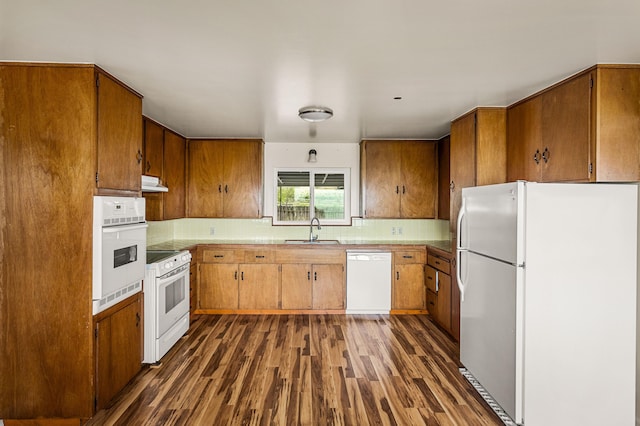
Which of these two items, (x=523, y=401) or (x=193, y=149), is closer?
(x=523, y=401)

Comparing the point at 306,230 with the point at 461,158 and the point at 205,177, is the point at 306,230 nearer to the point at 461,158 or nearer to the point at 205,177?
the point at 205,177

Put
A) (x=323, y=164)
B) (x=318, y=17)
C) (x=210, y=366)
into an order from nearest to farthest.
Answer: (x=318, y=17), (x=210, y=366), (x=323, y=164)

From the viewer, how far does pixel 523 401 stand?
85.0 inches

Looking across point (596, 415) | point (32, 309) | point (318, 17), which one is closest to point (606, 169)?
point (596, 415)

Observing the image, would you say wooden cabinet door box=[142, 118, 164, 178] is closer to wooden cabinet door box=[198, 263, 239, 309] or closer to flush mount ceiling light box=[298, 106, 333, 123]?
wooden cabinet door box=[198, 263, 239, 309]

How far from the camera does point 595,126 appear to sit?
2.24m

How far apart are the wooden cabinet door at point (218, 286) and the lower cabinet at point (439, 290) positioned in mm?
2372

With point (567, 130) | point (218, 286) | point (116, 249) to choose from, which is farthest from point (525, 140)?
point (218, 286)

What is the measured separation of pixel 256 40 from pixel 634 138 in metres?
2.39

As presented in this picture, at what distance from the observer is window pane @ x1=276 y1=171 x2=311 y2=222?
5117mm

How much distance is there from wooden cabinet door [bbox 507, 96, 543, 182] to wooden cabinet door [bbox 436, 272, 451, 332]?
4.25 feet

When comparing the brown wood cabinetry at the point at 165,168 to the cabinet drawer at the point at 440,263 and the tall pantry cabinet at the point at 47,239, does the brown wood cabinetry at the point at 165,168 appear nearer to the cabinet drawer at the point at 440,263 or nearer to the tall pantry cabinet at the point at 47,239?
the tall pantry cabinet at the point at 47,239

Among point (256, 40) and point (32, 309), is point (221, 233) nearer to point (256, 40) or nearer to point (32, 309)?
point (32, 309)

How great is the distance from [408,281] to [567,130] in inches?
99.9
